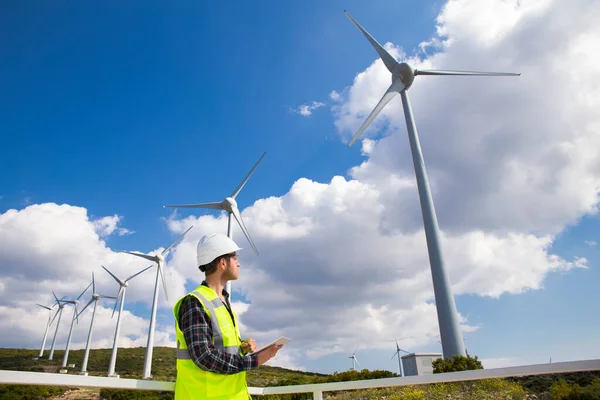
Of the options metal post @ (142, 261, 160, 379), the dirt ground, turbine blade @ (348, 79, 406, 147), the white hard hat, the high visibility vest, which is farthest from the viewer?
metal post @ (142, 261, 160, 379)

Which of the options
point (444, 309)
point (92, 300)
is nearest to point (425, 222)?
point (444, 309)

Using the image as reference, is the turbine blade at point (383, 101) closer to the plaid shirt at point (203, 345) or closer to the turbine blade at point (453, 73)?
the turbine blade at point (453, 73)

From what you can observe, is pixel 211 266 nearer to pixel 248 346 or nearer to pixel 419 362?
pixel 248 346

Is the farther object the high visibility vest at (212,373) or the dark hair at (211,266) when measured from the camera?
the dark hair at (211,266)

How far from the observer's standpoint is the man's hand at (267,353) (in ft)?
8.35

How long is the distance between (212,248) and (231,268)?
0.68ft

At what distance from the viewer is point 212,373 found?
8.08 feet

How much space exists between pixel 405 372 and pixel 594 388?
97.2ft

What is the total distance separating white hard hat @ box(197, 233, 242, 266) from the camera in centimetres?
290

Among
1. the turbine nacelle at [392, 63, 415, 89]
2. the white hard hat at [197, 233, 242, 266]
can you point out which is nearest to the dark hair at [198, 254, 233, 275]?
the white hard hat at [197, 233, 242, 266]

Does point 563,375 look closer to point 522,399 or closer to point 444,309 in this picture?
point 522,399

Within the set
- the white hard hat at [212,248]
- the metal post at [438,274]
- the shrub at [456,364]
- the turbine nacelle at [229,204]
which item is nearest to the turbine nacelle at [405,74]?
the metal post at [438,274]

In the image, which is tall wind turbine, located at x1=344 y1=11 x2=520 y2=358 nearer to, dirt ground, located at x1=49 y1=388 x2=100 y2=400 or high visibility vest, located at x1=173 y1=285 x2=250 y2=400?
dirt ground, located at x1=49 y1=388 x2=100 y2=400

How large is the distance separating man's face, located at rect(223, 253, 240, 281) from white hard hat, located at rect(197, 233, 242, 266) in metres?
0.06
